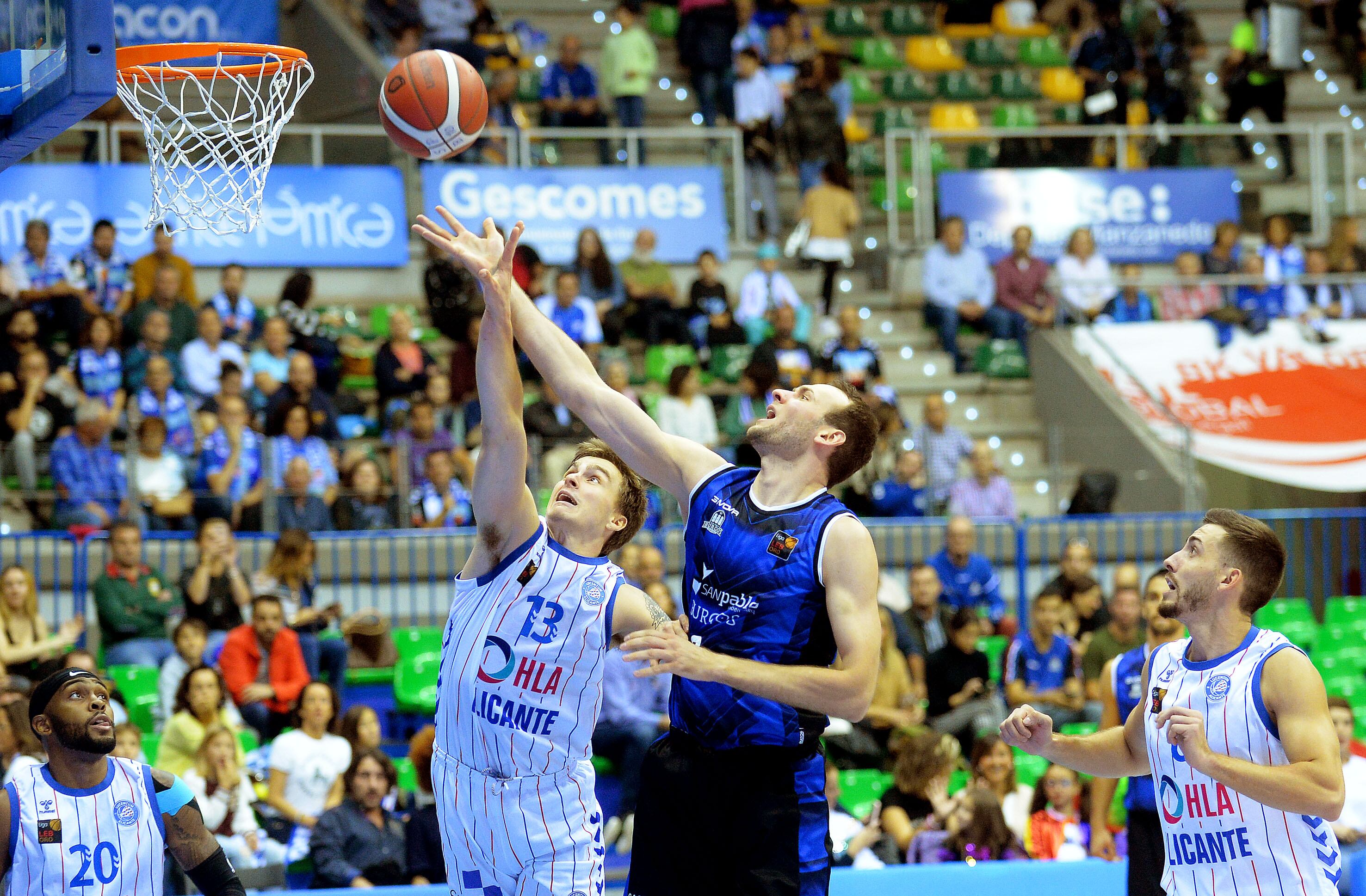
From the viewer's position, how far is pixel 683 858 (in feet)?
16.2

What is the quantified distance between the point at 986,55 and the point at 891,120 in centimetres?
241

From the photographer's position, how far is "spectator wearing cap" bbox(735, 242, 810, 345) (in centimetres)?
1585

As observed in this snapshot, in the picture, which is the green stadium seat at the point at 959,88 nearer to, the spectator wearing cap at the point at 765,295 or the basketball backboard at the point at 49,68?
the spectator wearing cap at the point at 765,295

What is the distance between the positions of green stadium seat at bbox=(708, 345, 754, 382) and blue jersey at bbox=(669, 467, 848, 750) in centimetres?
993

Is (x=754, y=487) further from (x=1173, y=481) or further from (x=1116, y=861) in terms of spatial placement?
(x=1173, y=481)

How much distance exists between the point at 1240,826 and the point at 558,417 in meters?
8.99

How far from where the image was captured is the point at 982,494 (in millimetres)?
13516

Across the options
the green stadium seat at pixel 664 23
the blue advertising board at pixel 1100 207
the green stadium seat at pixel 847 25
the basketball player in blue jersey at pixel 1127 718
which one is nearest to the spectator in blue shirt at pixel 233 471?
the basketball player in blue jersey at pixel 1127 718

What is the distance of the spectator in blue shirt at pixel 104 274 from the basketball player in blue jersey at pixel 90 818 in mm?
8742

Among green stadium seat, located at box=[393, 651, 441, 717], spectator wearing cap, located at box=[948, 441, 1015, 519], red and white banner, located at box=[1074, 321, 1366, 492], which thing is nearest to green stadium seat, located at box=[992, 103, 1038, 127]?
red and white banner, located at box=[1074, 321, 1366, 492]

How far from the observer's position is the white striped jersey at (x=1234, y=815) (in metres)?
4.88

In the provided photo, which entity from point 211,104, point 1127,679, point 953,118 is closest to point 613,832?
point 1127,679

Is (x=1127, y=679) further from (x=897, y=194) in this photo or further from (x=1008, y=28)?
(x=1008, y=28)

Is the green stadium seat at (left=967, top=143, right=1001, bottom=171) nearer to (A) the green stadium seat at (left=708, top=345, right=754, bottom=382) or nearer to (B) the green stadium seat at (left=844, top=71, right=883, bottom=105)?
(B) the green stadium seat at (left=844, top=71, right=883, bottom=105)
